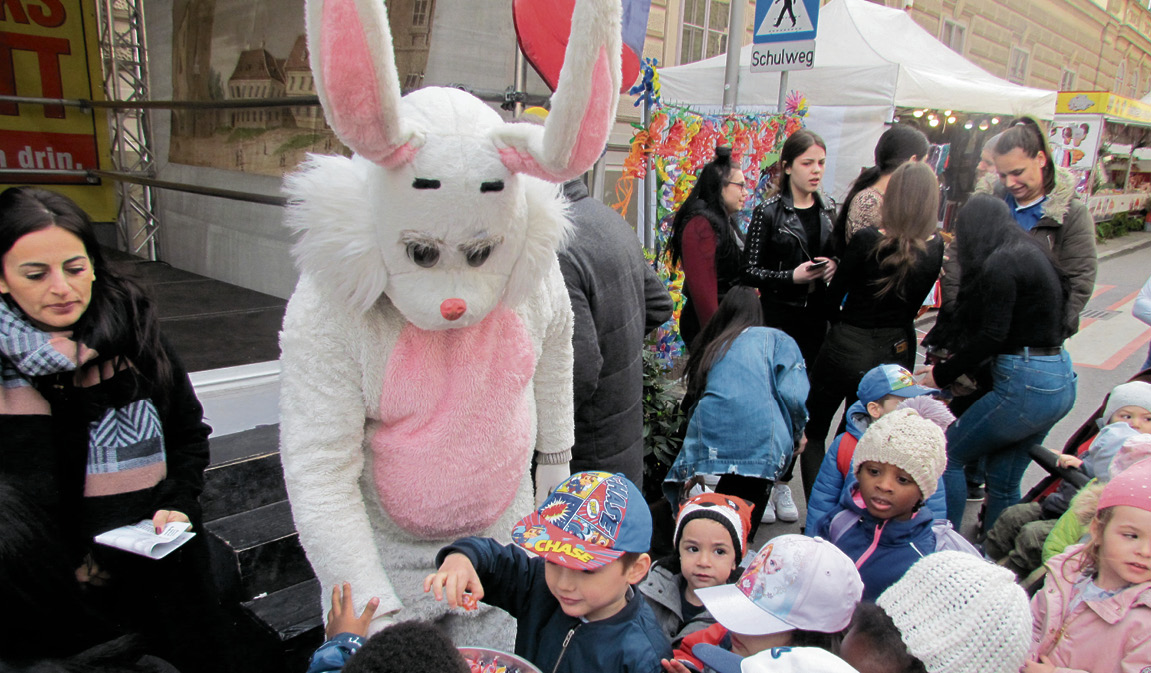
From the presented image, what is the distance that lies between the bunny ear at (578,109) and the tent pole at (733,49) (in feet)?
14.3

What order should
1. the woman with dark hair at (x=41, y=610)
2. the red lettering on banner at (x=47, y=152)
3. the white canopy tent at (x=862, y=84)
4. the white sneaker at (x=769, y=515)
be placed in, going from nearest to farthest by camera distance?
the woman with dark hair at (x=41, y=610) < the white sneaker at (x=769, y=515) < the red lettering on banner at (x=47, y=152) < the white canopy tent at (x=862, y=84)

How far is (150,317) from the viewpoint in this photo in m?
1.92

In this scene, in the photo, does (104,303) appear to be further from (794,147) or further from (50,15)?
(50,15)

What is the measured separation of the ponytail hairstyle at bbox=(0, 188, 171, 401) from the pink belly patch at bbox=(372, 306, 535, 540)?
859 mm

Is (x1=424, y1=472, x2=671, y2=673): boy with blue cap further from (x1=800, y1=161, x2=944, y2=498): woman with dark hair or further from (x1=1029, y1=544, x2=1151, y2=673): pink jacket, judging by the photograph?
(x1=800, y1=161, x2=944, y2=498): woman with dark hair

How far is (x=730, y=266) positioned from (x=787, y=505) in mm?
1349

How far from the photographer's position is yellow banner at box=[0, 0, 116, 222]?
573 cm

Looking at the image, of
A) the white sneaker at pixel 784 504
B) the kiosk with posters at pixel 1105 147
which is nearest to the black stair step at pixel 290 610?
the white sneaker at pixel 784 504

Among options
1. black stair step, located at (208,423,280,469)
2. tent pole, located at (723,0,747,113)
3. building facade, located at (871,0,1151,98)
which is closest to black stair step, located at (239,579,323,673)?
black stair step, located at (208,423,280,469)

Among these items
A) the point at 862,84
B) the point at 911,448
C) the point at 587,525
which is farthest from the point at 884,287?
the point at 862,84

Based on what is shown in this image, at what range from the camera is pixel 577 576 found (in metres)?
1.43

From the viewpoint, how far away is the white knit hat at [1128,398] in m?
2.64

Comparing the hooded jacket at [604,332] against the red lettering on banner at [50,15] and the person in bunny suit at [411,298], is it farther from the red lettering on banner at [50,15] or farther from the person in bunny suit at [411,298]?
the red lettering on banner at [50,15]

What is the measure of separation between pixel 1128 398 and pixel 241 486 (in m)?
3.42
